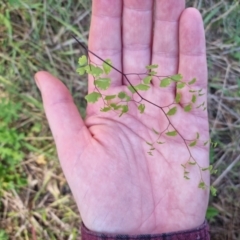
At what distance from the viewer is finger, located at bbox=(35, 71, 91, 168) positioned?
1.81 metres

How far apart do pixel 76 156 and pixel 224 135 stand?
4.11 ft

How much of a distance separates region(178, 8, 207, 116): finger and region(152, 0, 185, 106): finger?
0.04 m

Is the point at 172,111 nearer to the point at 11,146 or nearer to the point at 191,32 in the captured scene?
the point at 191,32

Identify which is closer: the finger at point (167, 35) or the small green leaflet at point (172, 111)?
the small green leaflet at point (172, 111)

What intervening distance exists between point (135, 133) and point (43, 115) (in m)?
0.90

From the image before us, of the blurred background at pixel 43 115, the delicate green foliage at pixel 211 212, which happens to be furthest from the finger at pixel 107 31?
the delicate green foliage at pixel 211 212

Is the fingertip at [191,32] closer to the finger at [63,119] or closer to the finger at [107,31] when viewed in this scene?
the finger at [107,31]

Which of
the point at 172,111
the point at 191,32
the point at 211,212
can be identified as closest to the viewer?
the point at 172,111

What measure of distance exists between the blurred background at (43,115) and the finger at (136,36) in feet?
2.38

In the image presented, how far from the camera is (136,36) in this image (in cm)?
195

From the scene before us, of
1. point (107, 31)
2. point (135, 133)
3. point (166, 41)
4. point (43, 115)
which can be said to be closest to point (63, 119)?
point (135, 133)

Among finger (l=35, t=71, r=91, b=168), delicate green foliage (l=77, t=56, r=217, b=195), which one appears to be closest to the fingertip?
delicate green foliage (l=77, t=56, r=217, b=195)

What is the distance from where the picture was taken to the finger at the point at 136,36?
1910 millimetres

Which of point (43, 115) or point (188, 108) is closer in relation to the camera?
point (188, 108)
